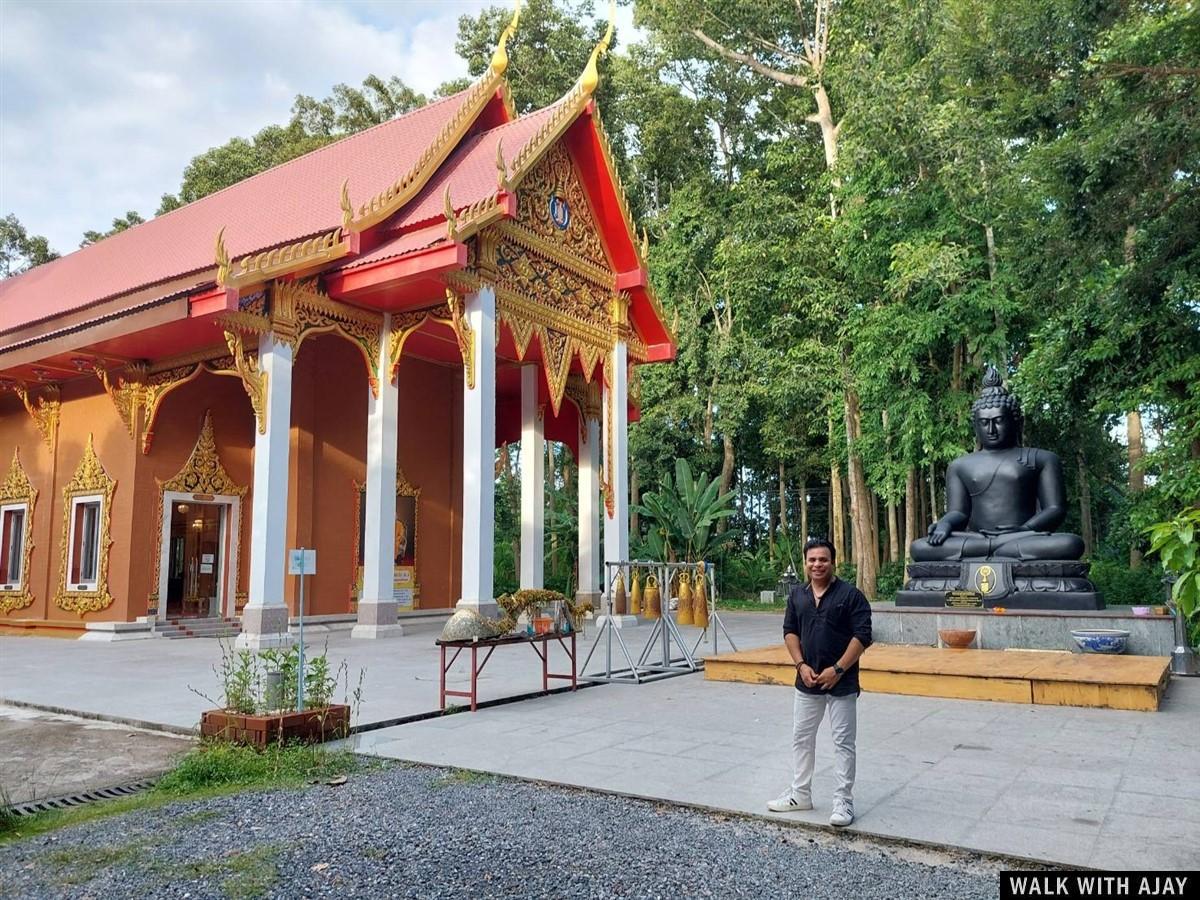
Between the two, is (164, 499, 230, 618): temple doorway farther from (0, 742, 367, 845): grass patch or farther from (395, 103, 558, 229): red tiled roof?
(0, 742, 367, 845): grass patch

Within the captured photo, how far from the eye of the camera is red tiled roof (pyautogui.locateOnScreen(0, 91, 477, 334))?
13719 millimetres

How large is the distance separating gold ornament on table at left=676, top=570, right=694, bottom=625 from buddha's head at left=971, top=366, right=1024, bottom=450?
16.2 feet

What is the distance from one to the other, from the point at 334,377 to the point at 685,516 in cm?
924

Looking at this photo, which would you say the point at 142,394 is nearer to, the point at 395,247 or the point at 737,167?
the point at 395,247

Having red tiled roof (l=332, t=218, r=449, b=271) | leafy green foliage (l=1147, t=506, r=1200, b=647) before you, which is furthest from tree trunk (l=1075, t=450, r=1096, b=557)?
leafy green foliage (l=1147, t=506, r=1200, b=647)

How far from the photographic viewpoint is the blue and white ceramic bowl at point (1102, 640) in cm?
891

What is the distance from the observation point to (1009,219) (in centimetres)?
1382

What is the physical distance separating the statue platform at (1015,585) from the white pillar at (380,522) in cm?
683

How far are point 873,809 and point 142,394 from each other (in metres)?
12.8

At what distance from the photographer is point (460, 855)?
11.9 feet

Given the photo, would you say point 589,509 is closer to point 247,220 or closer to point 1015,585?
point 1015,585

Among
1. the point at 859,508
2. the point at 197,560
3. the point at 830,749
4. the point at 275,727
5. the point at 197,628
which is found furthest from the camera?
the point at 859,508

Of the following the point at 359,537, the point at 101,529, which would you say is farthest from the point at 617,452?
the point at 101,529

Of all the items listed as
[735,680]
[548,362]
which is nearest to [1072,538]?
[735,680]
